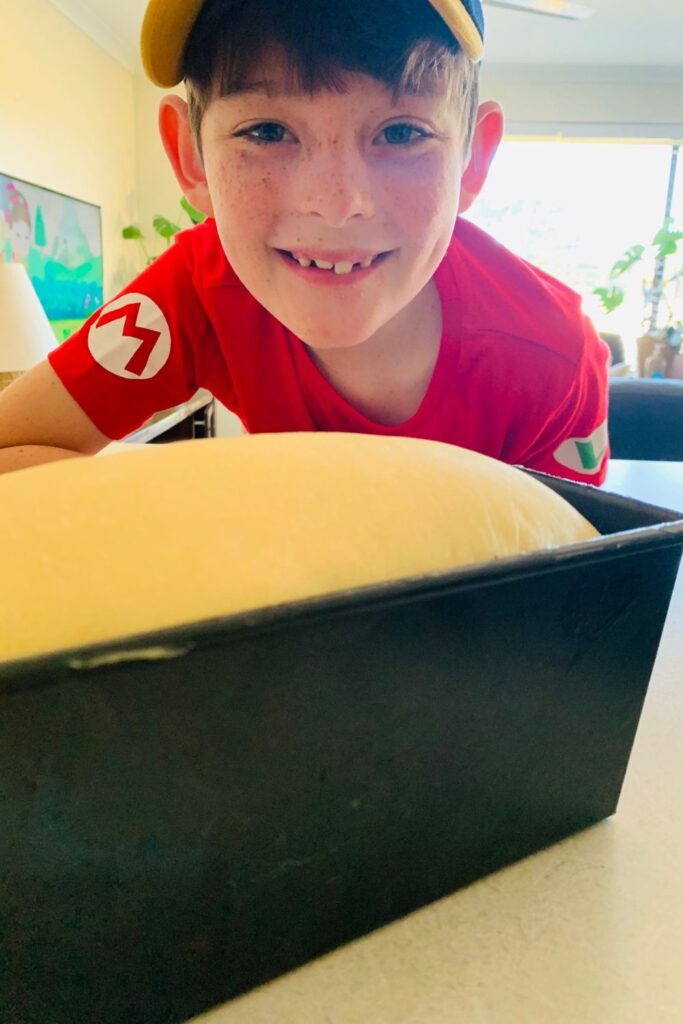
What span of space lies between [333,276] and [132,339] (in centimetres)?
31

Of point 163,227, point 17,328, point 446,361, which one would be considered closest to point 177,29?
point 446,361

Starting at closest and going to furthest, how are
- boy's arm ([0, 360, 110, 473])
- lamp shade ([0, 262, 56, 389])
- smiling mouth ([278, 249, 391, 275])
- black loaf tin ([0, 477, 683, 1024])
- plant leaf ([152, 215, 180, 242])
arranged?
black loaf tin ([0, 477, 683, 1024]) → smiling mouth ([278, 249, 391, 275]) → boy's arm ([0, 360, 110, 473]) → lamp shade ([0, 262, 56, 389]) → plant leaf ([152, 215, 180, 242])

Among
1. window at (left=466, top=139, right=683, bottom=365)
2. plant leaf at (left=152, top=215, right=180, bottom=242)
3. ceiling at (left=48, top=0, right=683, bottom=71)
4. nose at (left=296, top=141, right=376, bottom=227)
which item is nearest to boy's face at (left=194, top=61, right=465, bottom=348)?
nose at (left=296, top=141, right=376, bottom=227)

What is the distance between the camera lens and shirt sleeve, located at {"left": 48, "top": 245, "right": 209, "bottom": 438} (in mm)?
785

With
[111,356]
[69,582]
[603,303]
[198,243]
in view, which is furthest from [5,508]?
[603,303]

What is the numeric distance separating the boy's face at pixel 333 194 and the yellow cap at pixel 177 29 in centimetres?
5

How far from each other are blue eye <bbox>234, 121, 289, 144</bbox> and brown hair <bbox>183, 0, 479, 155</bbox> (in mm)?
29

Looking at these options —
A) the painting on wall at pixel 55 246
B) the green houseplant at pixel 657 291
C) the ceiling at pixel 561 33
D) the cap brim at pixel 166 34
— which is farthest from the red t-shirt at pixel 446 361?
the green houseplant at pixel 657 291

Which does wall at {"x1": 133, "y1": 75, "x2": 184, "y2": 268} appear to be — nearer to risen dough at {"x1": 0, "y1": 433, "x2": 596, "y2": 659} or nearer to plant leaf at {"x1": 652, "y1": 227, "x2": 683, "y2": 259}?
plant leaf at {"x1": 652, "y1": 227, "x2": 683, "y2": 259}

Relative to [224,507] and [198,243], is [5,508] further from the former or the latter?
[198,243]

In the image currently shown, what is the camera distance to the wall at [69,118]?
257 cm

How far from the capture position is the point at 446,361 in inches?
30.4

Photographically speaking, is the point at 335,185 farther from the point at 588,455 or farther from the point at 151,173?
the point at 151,173

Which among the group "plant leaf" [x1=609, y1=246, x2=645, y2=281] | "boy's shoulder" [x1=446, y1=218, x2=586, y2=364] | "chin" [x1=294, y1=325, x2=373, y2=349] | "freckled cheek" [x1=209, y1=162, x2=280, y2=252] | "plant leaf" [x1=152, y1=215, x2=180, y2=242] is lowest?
"chin" [x1=294, y1=325, x2=373, y2=349]
